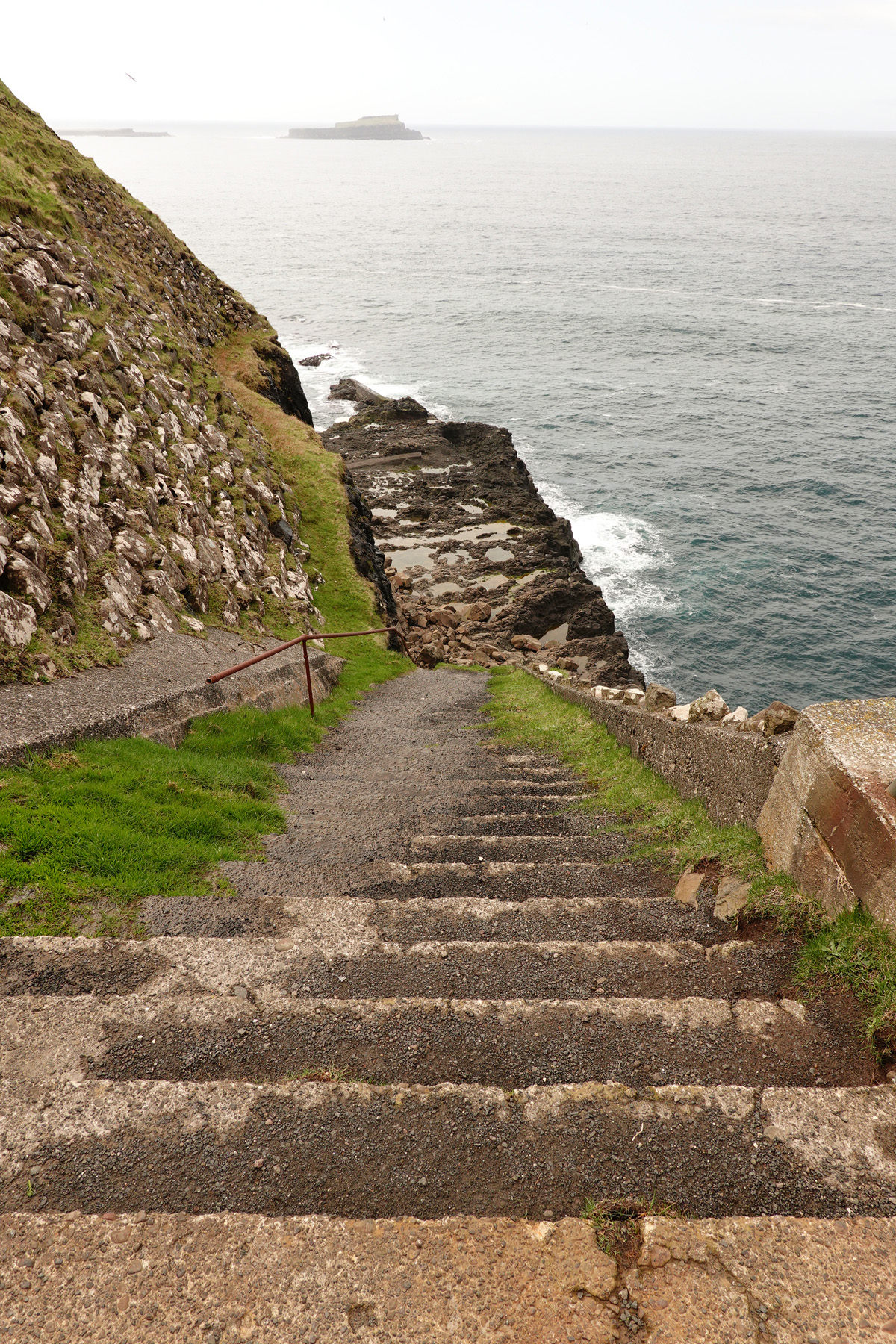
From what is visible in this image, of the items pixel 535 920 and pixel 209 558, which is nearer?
pixel 535 920

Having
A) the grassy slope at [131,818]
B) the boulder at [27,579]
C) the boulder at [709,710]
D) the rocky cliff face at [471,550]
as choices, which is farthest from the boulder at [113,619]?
the rocky cliff face at [471,550]

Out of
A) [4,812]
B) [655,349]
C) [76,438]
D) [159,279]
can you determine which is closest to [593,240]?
[655,349]

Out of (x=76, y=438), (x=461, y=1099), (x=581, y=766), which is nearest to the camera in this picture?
(x=461, y=1099)

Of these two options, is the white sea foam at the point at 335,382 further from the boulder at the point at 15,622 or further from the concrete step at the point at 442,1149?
the concrete step at the point at 442,1149

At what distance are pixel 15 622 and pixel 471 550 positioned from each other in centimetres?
3664

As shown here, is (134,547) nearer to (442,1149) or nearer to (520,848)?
(520,848)

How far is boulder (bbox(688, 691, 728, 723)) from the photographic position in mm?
12094

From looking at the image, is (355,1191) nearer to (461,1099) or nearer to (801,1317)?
(461,1099)

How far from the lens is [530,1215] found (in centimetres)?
452

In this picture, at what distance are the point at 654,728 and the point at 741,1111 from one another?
889 cm

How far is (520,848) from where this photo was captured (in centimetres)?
1005

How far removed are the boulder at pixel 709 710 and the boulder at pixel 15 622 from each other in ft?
40.5

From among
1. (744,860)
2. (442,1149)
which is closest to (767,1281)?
(442,1149)

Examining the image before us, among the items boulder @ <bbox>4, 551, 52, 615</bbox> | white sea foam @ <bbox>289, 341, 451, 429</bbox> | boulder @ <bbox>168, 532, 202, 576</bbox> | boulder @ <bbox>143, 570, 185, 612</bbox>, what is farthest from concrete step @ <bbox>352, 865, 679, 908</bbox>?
white sea foam @ <bbox>289, 341, 451, 429</bbox>
